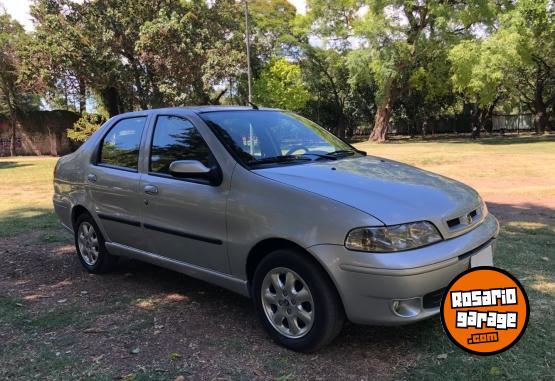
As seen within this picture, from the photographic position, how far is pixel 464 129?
50.7 m

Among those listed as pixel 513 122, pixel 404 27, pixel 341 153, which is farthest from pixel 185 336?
pixel 513 122

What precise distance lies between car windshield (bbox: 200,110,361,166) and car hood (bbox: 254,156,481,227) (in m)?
0.22

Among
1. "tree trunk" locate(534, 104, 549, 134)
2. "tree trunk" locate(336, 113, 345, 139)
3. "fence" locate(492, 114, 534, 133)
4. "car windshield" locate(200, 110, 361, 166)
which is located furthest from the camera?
"fence" locate(492, 114, 534, 133)

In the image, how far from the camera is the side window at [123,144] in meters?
4.78

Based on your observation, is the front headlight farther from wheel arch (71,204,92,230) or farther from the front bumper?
wheel arch (71,204,92,230)

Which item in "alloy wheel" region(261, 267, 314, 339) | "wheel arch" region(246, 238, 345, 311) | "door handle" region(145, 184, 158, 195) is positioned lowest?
"alloy wheel" region(261, 267, 314, 339)

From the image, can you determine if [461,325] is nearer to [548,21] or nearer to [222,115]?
[222,115]

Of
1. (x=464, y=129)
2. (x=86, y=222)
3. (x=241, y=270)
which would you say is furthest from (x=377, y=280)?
(x=464, y=129)

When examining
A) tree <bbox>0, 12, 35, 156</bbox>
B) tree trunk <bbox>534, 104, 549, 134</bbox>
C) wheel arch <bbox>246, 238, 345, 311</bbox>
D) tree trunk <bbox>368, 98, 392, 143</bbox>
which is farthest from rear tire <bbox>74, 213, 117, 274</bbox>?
tree trunk <bbox>534, 104, 549, 134</bbox>

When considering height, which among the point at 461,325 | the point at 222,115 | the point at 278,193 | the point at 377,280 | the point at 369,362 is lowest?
the point at 369,362

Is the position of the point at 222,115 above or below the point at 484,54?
below

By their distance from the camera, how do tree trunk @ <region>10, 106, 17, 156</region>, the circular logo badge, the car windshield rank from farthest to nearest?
tree trunk @ <region>10, 106, 17, 156</region> → the car windshield → the circular logo badge

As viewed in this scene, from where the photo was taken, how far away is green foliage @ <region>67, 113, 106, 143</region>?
3130 centimetres

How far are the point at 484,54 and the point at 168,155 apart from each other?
25217mm
